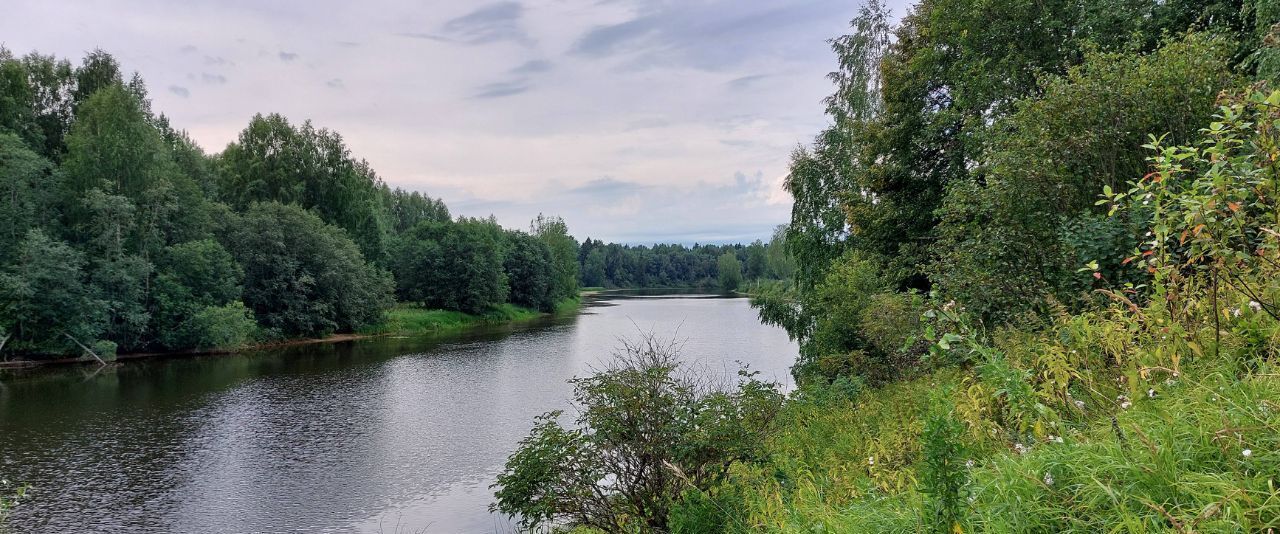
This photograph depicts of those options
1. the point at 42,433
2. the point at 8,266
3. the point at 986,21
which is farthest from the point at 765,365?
the point at 8,266

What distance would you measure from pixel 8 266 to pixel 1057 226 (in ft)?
136

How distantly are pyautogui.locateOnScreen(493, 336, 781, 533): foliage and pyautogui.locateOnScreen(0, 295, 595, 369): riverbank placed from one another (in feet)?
112

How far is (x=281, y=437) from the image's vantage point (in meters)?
19.1

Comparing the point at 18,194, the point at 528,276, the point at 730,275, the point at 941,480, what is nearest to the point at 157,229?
the point at 18,194

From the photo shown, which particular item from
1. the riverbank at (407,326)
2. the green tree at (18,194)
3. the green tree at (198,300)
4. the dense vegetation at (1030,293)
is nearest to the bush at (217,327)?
the green tree at (198,300)

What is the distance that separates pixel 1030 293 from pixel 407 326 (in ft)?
164

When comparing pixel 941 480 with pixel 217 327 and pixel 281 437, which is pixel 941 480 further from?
pixel 217 327

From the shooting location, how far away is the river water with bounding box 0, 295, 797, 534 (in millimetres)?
13445

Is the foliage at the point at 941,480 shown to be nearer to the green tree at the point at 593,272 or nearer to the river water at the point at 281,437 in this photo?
the river water at the point at 281,437

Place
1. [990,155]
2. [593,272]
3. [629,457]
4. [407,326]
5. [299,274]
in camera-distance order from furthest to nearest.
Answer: [593,272]
[407,326]
[299,274]
[990,155]
[629,457]

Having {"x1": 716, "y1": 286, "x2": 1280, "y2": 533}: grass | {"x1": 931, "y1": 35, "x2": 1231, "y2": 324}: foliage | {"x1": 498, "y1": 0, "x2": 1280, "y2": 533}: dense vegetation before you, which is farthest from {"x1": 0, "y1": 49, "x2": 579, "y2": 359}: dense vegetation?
{"x1": 716, "y1": 286, "x2": 1280, "y2": 533}: grass

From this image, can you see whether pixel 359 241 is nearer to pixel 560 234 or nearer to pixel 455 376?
pixel 455 376

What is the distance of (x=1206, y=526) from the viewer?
2150 mm

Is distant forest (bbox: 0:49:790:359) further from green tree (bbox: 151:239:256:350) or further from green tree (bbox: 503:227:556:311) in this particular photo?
green tree (bbox: 503:227:556:311)
